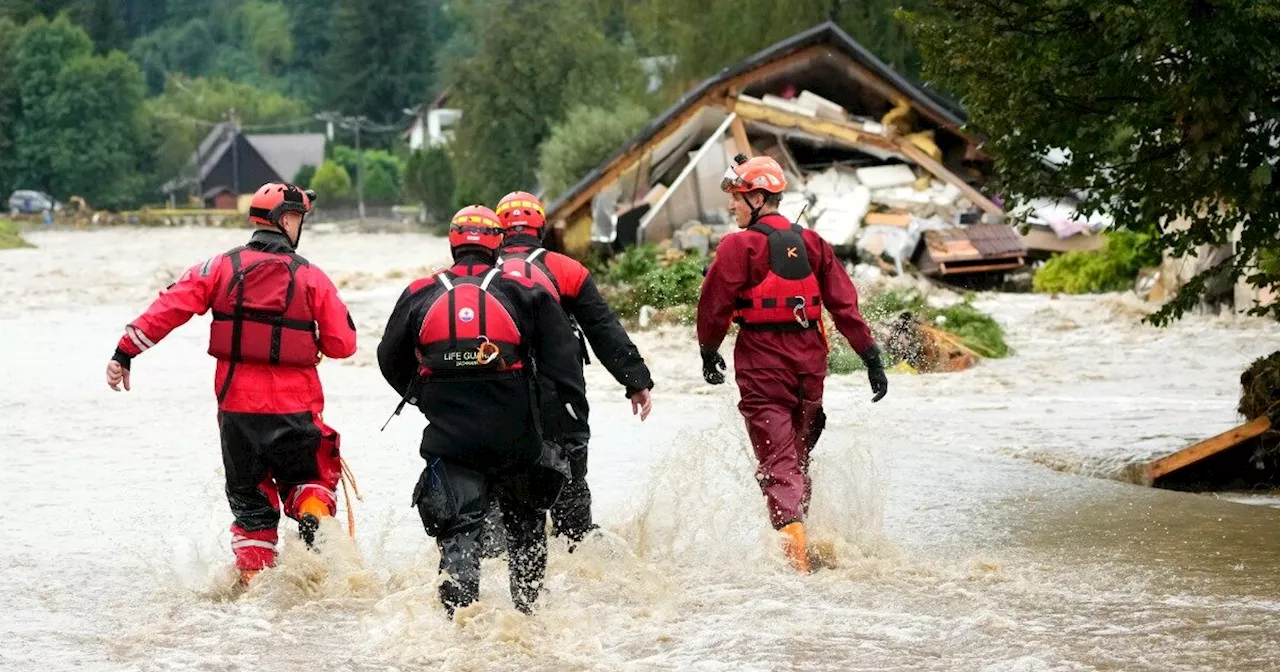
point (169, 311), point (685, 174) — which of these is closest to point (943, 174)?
point (685, 174)

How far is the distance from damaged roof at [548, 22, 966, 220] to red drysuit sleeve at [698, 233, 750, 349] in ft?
62.9

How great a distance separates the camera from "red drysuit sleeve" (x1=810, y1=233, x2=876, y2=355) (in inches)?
344

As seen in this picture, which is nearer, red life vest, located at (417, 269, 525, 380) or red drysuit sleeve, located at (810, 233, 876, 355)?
red life vest, located at (417, 269, 525, 380)

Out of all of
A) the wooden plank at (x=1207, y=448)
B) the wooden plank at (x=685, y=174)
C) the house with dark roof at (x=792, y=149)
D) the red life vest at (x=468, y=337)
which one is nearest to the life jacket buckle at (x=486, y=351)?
the red life vest at (x=468, y=337)

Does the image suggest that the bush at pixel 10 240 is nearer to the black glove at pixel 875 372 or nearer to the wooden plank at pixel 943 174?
the wooden plank at pixel 943 174

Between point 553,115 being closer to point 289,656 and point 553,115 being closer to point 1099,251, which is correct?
point 1099,251

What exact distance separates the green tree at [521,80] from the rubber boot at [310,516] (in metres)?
58.6

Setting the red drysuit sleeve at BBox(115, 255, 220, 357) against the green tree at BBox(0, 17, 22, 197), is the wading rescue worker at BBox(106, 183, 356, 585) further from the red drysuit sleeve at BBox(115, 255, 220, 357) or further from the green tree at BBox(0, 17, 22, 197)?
the green tree at BBox(0, 17, 22, 197)

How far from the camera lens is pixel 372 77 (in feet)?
458

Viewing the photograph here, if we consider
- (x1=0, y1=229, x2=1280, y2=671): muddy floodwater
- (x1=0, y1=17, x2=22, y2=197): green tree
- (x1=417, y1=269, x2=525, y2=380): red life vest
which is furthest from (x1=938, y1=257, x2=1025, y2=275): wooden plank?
(x1=0, y1=17, x2=22, y2=197): green tree

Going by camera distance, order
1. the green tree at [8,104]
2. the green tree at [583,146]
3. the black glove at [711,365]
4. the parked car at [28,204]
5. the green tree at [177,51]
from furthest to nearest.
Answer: the green tree at [177,51] < the green tree at [8,104] < the parked car at [28,204] < the green tree at [583,146] < the black glove at [711,365]

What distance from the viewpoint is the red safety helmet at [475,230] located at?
7.26 m

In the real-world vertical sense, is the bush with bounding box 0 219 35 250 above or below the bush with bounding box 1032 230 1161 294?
below

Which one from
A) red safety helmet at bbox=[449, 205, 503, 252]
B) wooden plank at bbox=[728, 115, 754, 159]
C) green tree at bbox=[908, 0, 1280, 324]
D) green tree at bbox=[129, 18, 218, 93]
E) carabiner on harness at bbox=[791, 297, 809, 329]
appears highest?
green tree at bbox=[129, 18, 218, 93]
